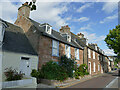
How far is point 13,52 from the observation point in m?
9.17

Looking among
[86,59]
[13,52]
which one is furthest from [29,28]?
[86,59]

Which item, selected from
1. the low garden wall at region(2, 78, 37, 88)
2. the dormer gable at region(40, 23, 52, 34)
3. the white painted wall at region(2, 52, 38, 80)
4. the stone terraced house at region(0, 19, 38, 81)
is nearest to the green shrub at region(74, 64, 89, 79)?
the stone terraced house at region(0, 19, 38, 81)

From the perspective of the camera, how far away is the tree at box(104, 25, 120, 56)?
2039 cm

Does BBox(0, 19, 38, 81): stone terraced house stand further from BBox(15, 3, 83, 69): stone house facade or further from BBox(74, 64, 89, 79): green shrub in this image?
BBox(74, 64, 89, 79): green shrub

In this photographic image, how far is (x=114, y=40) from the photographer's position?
2167 centimetres

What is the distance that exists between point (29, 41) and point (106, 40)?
1880cm

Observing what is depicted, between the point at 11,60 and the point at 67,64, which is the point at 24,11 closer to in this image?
the point at 11,60

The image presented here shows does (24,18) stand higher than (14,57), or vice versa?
(24,18)

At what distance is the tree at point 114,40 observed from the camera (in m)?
20.4

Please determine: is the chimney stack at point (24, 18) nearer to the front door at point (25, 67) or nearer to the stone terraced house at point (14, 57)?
the stone terraced house at point (14, 57)

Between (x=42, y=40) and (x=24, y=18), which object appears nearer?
(x=42, y=40)

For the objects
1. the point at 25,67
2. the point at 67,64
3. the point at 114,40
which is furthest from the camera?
the point at 114,40

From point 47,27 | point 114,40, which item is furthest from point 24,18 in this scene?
point 114,40

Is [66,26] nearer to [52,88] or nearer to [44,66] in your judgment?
[44,66]
